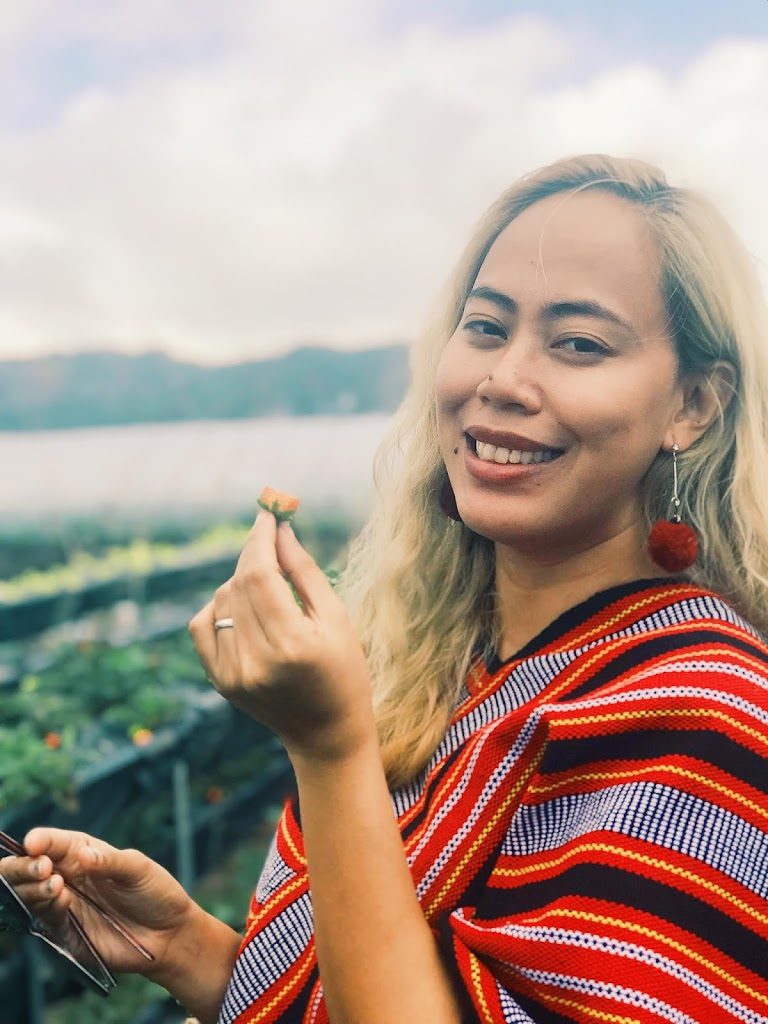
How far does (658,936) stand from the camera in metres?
1.06

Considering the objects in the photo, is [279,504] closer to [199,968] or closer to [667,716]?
[667,716]

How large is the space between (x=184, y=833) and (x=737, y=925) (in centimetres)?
280

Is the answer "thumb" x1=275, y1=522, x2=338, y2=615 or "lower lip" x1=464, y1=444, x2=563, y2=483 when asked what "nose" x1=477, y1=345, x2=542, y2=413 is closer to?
"lower lip" x1=464, y1=444, x2=563, y2=483

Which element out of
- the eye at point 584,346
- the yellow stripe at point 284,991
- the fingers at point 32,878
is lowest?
the yellow stripe at point 284,991

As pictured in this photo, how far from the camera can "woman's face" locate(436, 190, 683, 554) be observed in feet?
4.34

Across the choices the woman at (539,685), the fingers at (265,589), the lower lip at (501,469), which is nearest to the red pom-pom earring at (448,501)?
the woman at (539,685)

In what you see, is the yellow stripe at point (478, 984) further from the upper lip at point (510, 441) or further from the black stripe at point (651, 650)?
the upper lip at point (510, 441)

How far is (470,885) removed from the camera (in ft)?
4.03

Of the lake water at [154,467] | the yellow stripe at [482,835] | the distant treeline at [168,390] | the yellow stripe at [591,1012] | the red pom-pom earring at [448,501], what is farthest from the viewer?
the lake water at [154,467]

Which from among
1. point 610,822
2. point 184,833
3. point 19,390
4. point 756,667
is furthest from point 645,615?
point 19,390

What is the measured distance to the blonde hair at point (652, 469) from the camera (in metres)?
1.41

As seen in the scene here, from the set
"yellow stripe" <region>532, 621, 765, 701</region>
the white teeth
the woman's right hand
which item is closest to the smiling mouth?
the white teeth

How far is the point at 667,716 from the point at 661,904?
192 millimetres

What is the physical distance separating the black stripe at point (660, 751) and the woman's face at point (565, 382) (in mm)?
296
